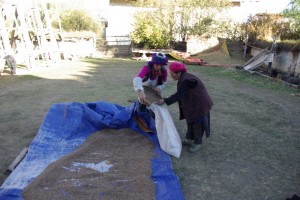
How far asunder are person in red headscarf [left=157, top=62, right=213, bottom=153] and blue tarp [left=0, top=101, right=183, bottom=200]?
57 cm

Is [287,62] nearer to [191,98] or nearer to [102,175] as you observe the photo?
[191,98]

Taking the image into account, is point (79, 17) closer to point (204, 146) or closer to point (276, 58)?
point (276, 58)

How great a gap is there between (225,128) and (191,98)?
4.50 ft

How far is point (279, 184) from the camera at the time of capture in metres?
2.86

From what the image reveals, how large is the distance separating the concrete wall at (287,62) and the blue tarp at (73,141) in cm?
716

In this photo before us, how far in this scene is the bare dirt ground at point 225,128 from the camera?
9.50 feet

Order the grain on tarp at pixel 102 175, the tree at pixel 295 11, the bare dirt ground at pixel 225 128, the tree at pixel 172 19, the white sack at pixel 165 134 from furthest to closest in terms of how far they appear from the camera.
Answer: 1. the tree at pixel 172 19
2. the tree at pixel 295 11
3. the white sack at pixel 165 134
4. the bare dirt ground at pixel 225 128
5. the grain on tarp at pixel 102 175

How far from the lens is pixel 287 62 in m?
9.68

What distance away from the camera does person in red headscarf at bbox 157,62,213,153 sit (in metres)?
3.30

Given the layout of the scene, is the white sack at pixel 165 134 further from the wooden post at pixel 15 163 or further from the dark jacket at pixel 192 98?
the wooden post at pixel 15 163

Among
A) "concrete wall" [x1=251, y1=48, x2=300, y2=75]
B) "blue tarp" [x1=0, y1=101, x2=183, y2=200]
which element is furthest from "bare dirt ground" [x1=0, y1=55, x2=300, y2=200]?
"concrete wall" [x1=251, y1=48, x2=300, y2=75]

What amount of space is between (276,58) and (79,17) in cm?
1962

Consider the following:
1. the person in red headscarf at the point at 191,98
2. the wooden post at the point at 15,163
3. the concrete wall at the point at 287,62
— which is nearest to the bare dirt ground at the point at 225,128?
the wooden post at the point at 15,163

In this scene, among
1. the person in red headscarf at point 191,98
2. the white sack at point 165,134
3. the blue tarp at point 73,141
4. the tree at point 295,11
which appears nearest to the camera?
the blue tarp at point 73,141
